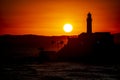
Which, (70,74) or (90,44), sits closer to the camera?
(70,74)

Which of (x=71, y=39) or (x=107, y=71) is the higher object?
(x=71, y=39)

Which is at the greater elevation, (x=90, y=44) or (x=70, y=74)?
(x=90, y=44)

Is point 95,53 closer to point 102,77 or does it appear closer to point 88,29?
point 88,29

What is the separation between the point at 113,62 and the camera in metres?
88.3

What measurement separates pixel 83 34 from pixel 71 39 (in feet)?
14.4

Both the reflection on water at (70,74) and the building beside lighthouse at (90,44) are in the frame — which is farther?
the building beside lighthouse at (90,44)

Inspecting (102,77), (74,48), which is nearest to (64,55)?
(74,48)

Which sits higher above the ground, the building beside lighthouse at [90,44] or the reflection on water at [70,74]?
the building beside lighthouse at [90,44]

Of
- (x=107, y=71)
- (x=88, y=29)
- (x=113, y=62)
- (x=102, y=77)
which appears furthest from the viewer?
(x=88, y=29)

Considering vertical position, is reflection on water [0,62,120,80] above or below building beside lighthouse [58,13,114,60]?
below

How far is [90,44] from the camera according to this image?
93.8m

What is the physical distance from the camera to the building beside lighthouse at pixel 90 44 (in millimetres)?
92762

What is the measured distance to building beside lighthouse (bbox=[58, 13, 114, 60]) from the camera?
304 ft

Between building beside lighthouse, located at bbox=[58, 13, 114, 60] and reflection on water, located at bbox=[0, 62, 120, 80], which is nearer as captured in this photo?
reflection on water, located at bbox=[0, 62, 120, 80]
